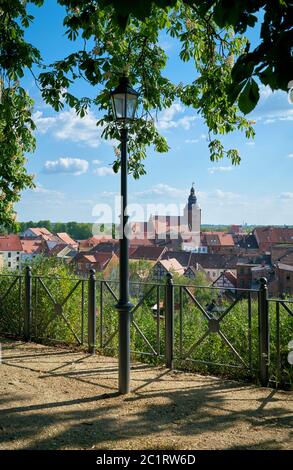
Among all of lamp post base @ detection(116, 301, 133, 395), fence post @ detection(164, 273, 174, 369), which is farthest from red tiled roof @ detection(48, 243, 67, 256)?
lamp post base @ detection(116, 301, 133, 395)

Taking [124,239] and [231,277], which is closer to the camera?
[124,239]

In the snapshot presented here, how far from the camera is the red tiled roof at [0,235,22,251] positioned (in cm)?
1110

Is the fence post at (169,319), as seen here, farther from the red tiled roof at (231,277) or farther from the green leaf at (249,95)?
the red tiled roof at (231,277)

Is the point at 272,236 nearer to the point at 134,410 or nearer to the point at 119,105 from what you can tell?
the point at 119,105

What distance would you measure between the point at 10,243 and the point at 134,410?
7478mm

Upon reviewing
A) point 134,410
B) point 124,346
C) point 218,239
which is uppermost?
point 218,239

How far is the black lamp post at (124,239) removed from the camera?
541 cm

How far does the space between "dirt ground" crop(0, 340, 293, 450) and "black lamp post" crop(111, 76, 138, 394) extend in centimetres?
35

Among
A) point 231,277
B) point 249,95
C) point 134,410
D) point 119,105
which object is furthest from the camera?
point 231,277

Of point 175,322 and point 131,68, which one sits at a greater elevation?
point 131,68

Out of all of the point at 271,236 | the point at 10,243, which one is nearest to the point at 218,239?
the point at 271,236

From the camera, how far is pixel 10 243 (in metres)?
11.5

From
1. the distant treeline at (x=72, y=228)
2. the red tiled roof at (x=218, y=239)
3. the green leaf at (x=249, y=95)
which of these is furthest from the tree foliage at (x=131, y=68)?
the red tiled roof at (x=218, y=239)

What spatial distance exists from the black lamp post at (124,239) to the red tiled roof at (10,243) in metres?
6.13
